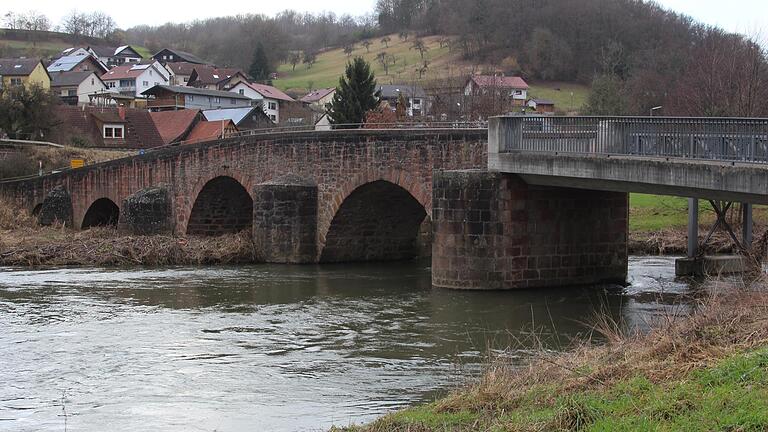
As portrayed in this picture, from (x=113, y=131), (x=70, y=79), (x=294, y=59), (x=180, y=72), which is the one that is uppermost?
(x=294, y=59)

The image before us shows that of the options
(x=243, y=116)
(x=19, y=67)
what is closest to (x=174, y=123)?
(x=243, y=116)

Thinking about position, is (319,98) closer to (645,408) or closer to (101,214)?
(101,214)

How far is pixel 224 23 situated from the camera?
165875 millimetres

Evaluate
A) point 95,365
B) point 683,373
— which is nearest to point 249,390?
point 95,365

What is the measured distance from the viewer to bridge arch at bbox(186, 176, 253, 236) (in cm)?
3706

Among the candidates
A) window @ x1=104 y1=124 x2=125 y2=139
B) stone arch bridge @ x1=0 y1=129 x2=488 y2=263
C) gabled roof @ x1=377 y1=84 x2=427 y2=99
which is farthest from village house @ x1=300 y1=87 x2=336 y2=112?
stone arch bridge @ x1=0 y1=129 x2=488 y2=263

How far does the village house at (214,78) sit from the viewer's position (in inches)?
4208

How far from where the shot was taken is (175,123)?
230ft

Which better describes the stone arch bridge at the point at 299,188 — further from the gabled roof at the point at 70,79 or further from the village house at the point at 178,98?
the gabled roof at the point at 70,79

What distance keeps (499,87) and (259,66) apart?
215 ft

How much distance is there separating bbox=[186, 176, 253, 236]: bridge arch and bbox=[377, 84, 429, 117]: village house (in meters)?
34.9

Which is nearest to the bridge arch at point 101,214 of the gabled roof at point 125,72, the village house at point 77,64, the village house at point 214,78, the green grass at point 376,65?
the green grass at point 376,65

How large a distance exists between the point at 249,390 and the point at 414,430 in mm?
4783

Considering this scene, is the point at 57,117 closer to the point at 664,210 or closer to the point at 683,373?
the point at 664,210
